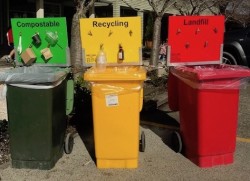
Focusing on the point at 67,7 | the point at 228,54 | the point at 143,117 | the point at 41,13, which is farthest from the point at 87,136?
the point at 67,7

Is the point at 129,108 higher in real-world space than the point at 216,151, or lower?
higher

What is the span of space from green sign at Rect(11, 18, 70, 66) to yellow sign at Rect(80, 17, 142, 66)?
28cm

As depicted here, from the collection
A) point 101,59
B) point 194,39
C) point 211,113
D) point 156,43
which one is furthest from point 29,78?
point 156,43

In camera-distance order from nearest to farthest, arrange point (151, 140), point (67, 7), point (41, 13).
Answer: point (151, 140) → point (41, 13) → point (67, 7)

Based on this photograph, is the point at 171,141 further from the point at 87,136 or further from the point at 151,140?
the point at 87,136

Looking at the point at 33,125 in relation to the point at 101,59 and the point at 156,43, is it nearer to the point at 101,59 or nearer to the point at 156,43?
the point at 101,59

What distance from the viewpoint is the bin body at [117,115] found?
4336mm

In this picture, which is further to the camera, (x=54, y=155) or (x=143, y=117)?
(x=143, y=117)

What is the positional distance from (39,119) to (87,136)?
1.53m

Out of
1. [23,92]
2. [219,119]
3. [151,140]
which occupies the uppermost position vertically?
[23,92]

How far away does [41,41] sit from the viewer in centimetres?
504

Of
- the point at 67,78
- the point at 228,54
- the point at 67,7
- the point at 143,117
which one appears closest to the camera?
the point at 67,78

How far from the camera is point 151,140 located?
561 centimetres

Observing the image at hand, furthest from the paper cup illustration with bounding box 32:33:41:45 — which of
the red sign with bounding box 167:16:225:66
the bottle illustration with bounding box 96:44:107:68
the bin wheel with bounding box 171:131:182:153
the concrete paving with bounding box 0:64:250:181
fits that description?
the bin wheel with bounding box 171:131:182:153
